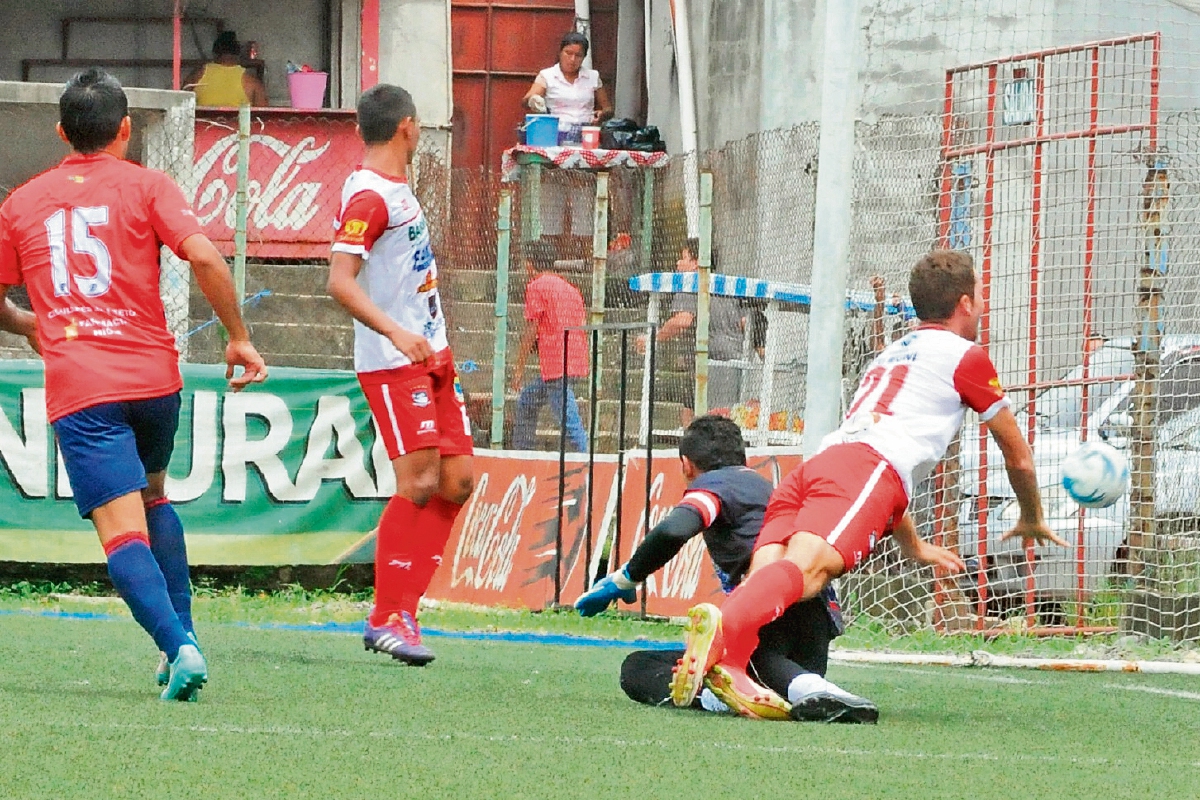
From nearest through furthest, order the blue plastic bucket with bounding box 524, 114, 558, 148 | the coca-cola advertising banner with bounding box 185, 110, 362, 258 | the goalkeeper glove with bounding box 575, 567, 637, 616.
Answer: the goalkeeper glove with bounding box 575, 567, 637, 616
the coca-cola advertising banner with bounding box 185, 110, 362, 258
the blue plastic bucket with bounding box 524, 114, 558, 148

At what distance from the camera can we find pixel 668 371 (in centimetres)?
1366

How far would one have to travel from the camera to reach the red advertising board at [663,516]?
35.7 feet

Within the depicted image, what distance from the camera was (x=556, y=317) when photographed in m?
14.0

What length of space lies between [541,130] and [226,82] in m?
3.10

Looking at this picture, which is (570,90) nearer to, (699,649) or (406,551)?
(406,551)

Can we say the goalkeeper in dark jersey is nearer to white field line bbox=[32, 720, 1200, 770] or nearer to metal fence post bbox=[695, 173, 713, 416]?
white field line bbox=[32, 720, 1200, 770]

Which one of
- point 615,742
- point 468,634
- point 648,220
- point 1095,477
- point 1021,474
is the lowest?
point 468,634

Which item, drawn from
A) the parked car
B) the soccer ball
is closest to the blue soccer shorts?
the soccer ball

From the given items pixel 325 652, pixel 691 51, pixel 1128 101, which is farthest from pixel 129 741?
pixel 691 51

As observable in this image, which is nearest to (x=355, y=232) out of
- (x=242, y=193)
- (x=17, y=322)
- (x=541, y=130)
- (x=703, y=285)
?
(x=17, y=322)

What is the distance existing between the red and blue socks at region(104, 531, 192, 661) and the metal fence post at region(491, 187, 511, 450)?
25.5ft

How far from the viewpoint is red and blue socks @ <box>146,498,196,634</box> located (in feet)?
19.9

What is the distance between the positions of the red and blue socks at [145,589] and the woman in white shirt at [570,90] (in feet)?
47.4

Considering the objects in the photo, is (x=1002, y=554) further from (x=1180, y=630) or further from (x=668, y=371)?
→ (x=668, y=371)
